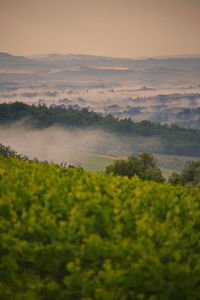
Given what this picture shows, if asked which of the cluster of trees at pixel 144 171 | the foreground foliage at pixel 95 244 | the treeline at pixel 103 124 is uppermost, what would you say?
the foreground foliage at pixel 95 244

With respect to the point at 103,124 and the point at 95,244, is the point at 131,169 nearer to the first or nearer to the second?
the point at 95,244

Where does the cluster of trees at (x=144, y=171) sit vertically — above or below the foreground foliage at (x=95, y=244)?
below

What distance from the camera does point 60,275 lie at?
20.3ft

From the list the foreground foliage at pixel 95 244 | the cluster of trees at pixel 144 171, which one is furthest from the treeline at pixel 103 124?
the foreground foliage at pixel 95 244

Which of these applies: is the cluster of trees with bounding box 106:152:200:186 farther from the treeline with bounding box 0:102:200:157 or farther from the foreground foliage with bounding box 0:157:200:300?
the treeline with bounding box 0:102:200:157

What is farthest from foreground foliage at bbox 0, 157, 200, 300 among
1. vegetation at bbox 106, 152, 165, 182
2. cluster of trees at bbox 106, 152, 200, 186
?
vegetation at bbox 106, 152, 165, 182

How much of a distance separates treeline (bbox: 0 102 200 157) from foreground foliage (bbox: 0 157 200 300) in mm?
136207

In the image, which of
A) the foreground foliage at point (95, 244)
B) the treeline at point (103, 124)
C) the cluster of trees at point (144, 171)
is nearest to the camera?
the foreground foliage at point (95, 244)

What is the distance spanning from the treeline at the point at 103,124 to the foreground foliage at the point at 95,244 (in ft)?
447

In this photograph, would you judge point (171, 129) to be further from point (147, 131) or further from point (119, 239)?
point (119, 239)

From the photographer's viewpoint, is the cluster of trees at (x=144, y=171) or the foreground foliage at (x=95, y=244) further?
the cluster of trees at (x=144, y=171)

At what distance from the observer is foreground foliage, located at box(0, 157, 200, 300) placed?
5.46m

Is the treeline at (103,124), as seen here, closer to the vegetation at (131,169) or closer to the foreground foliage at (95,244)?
the vegetation at (131,169)

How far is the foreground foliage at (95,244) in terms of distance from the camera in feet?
17.9
